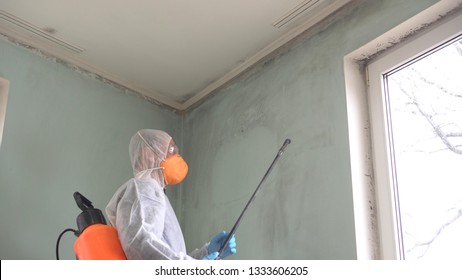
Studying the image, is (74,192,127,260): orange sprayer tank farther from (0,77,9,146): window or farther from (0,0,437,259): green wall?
(0,77,9,146): window

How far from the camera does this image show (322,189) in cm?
213

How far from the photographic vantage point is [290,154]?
91.7 inches

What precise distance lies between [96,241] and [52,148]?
86 centimetres

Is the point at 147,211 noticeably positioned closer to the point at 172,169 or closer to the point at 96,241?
the point at 96,241

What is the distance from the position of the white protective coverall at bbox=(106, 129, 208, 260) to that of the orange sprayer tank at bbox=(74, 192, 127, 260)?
0.10 ft

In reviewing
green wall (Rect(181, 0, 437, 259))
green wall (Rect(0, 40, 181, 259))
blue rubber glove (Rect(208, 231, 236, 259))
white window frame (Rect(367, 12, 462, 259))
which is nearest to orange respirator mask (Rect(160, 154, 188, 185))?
blue rubber glove (Rect(208, 231, 236, 259))

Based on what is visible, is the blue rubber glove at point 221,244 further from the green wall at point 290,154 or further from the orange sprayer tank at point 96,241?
the orange sprayer tank at point 96,241

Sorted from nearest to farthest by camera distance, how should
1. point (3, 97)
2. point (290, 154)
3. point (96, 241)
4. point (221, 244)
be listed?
point (96, 241)
point (221, 244)
point (290, 154)
point (3, 97)

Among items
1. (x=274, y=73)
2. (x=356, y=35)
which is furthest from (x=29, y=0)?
(x=356, y=35)

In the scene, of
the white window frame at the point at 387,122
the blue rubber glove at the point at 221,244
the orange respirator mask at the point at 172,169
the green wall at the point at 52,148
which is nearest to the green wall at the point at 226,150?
the green wall at the point at 52,148

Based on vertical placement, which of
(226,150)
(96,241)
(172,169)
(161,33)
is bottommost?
(96,241)

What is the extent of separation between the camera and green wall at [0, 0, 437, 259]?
2.15m

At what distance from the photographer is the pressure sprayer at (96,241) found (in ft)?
5.83

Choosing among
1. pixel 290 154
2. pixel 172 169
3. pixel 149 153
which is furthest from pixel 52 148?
pixel 290 154
